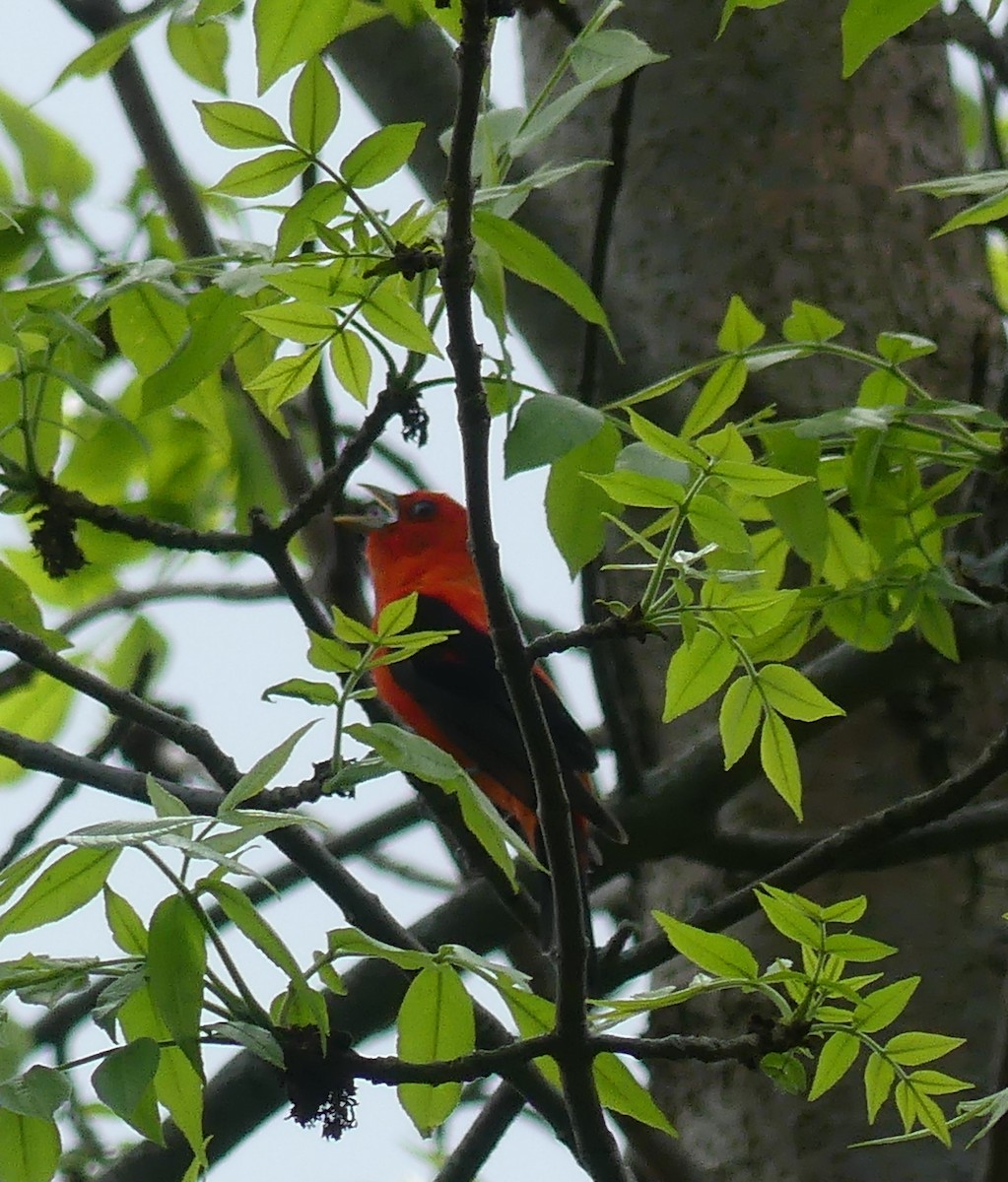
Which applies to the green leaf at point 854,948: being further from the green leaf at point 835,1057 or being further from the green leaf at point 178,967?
the green leaf at point 178,967

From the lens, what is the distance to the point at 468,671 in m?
4.25

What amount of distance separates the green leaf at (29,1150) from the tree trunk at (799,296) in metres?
1.38

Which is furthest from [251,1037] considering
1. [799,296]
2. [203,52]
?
[799,296]

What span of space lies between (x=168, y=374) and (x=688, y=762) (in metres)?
1.20

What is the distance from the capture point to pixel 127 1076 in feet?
3.98

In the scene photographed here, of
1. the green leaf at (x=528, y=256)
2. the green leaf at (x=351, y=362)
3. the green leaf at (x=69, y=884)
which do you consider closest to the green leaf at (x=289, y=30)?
the green leaf at (x=528, y=256)

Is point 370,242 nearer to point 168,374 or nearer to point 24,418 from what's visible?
point 168,374

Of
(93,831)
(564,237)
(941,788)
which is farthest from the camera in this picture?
(564,237)

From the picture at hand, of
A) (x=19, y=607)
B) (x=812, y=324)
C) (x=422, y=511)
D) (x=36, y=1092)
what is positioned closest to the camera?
(x=36, y=1092)

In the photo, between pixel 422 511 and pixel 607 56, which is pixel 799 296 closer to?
pixel 607 56

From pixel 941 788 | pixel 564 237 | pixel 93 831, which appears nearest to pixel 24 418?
pixel 93 831

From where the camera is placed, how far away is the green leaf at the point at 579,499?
1.58m

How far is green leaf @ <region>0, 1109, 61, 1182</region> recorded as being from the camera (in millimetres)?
1318

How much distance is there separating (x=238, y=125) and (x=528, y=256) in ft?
0.89
